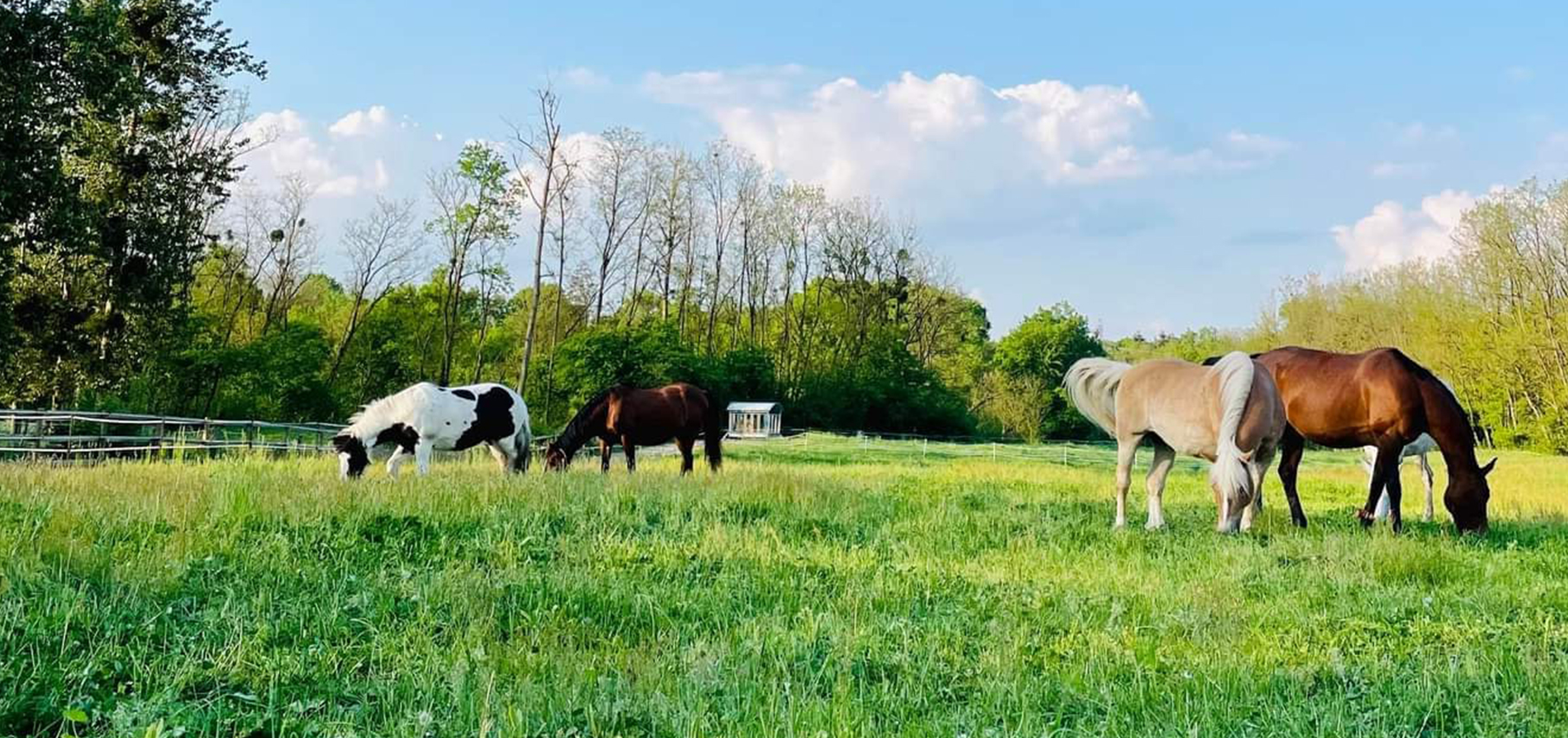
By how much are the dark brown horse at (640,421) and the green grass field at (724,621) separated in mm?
5921

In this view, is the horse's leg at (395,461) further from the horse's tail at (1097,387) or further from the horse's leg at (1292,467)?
the horse's leg at (1292,467)

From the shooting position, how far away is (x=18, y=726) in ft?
10.4

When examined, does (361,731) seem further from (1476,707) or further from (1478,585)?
(1478,585)

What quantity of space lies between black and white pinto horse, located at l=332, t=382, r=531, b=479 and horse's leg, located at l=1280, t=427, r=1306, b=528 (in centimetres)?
978

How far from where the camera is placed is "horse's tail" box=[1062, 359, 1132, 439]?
1041 cm

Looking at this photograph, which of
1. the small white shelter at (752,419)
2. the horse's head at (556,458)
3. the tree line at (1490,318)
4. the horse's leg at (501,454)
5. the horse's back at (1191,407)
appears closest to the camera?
the horse's back at (1191,407)

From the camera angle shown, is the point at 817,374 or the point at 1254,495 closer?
the point at 1254,495

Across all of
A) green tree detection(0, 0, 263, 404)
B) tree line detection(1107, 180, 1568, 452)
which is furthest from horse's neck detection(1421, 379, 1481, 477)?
tree line detection(1107, 180, 1568, 452)

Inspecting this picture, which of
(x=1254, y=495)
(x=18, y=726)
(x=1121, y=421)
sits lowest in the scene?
(x=18, y=726)

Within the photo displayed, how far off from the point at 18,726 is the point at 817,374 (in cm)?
4935

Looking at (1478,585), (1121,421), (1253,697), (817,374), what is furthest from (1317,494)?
(817,374)

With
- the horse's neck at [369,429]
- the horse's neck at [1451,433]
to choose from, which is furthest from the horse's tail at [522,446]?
the horse's neck at [1451,433]

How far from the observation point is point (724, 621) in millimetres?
4906

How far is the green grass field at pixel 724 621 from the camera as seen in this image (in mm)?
3443
